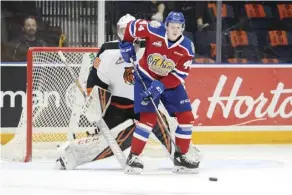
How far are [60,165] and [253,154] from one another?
170 cm

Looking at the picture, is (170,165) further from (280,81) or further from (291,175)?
(280,81)

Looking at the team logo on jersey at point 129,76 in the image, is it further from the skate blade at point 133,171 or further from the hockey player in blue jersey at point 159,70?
the skate blade at point 133,171

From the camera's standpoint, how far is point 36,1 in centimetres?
656

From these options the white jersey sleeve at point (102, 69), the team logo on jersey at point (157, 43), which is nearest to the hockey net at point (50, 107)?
the white jersey sleeve at point (102, 69)

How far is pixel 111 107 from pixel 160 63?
19.2 inches

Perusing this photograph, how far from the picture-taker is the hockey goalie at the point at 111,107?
468cm

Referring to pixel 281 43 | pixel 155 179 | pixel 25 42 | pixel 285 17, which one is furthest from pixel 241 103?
pixel 155 179

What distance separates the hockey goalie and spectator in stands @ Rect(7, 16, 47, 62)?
178 centimetres

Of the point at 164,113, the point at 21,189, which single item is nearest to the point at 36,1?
the point at 164,113

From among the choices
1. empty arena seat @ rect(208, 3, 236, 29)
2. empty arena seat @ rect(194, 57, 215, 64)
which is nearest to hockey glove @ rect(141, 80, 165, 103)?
empty arena seat @ rect(194, 57, 215, 64)

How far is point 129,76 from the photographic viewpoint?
4.71m

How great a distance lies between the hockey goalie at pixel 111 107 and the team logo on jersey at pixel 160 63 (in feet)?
0.60

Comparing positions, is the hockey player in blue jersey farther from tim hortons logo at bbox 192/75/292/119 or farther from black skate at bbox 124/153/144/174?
tim hortons logo at bbox 192/75/292/119

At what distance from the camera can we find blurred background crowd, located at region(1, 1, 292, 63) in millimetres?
6473
